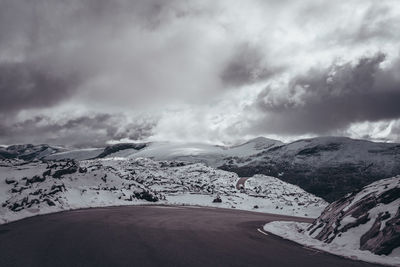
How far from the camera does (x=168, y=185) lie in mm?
88312

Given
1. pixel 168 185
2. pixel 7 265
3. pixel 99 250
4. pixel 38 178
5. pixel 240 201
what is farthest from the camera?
pixel 168 185

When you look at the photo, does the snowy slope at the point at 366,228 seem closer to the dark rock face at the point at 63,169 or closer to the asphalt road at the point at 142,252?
the asphalt road at the point at 142,252

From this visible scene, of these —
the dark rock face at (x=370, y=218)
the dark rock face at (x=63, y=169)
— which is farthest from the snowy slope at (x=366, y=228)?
the dark rock face at (x=63, y=169)

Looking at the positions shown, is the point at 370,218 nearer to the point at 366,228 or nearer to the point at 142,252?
the point at 366,228

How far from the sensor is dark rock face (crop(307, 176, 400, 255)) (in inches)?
427

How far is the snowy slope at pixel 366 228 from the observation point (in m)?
10.5

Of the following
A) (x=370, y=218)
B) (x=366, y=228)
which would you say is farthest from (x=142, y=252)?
(x=370, y=218)

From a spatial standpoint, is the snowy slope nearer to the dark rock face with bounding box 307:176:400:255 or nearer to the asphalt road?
the dark rock face with bounding box 307:176:400:255

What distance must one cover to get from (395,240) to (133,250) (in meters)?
8.51

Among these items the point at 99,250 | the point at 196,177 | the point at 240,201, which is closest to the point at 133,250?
the point at 99,250

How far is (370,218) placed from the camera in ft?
42.5

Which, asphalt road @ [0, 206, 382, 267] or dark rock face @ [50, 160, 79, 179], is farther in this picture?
dark rock face @ [50, 160, 79, 179]

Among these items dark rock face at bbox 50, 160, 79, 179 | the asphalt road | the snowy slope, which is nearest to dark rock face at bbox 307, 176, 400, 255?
the snowy slope

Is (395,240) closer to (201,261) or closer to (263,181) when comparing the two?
(201,261)
